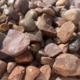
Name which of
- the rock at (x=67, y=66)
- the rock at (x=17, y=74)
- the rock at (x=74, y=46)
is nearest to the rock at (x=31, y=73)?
the rock at (x=17, y=74)

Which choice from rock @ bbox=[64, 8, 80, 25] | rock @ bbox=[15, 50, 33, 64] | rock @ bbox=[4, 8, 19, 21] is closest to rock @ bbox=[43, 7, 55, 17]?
rock @ bbox=[64, 8, 80, 25]

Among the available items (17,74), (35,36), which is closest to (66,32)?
(35,36)

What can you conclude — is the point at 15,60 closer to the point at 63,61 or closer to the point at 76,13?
the point at 63,61

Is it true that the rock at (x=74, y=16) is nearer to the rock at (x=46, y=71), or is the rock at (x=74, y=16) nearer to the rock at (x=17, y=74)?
the rock at (x=46, y=71)

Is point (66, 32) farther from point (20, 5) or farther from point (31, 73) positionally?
point (20, 5)

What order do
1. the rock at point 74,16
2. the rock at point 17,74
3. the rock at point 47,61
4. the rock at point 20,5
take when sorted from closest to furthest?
the rock at point 17,74, the rock at point 47,61, the rock at point 74,16, the rock at point 20,5

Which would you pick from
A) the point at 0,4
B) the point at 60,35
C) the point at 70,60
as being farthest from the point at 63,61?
the point at 0,4

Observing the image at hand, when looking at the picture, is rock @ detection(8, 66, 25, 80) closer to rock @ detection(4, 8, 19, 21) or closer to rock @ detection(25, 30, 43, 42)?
rock @ detection(25, 30, 43, 42)
